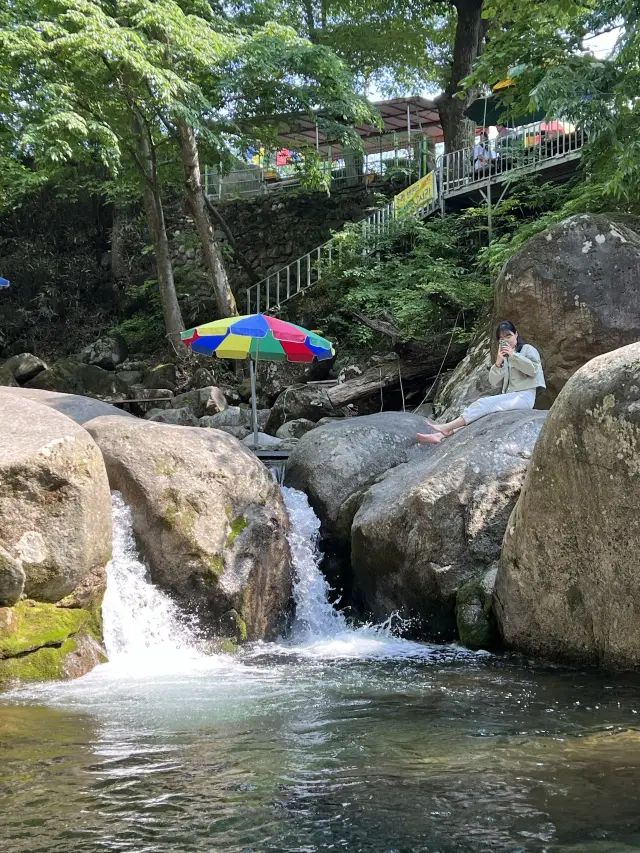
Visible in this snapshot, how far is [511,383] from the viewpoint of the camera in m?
8.63

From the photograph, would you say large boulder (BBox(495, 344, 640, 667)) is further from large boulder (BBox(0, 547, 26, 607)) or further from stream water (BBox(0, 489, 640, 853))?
large boulder (BBox(0, 547, 26, 607))

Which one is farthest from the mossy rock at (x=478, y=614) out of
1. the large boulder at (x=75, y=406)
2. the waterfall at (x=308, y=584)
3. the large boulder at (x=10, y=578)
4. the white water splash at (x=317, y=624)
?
the large boulder at (x=75, y=406)

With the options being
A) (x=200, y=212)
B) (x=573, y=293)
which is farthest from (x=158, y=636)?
(x=200, y=212)

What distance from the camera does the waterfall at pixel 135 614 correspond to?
6.55 meters

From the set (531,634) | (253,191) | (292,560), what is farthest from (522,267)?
(253,191)

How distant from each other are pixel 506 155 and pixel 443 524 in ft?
39.5

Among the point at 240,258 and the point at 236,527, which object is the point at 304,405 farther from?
the point at 240,258

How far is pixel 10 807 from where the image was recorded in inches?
121

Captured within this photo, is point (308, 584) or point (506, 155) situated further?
point (506, 155)

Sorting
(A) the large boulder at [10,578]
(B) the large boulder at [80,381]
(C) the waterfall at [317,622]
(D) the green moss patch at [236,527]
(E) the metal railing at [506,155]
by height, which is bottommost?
(C) the waterfall at [317,622]

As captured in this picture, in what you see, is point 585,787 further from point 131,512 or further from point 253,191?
point 253,191

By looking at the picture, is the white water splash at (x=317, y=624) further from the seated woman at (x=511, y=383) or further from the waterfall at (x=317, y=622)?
the seated woman at (x=511, y=383)

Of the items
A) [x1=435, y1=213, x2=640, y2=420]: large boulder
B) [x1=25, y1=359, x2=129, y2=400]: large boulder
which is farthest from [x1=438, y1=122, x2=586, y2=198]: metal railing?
[x1=25, y1=359, x2=129, y2=400]: large boulder

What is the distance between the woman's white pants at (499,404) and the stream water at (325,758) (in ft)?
9.59
